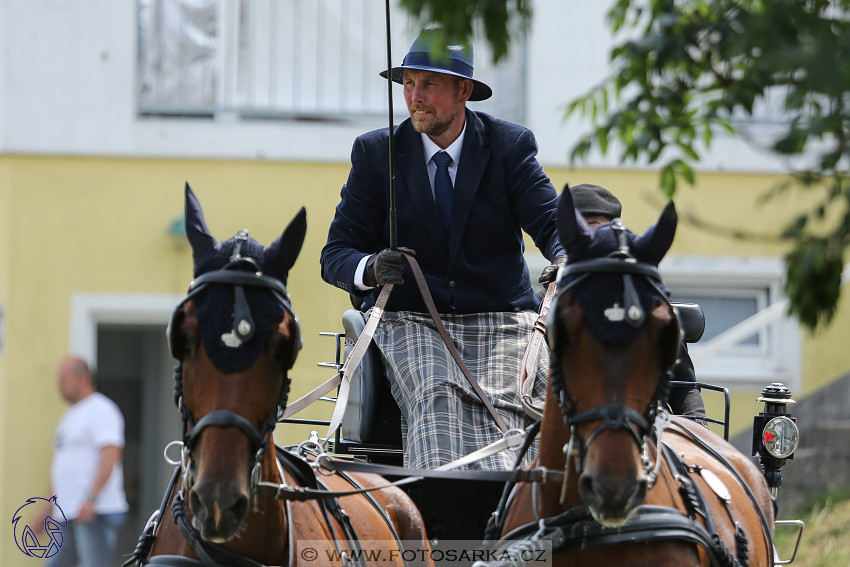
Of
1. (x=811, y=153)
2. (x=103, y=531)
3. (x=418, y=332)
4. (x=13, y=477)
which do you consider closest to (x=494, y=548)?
(x=418, y=332)

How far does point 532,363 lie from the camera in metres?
5.05

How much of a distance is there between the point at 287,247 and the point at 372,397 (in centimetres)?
132

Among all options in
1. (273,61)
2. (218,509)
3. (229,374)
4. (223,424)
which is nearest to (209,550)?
(218,509)

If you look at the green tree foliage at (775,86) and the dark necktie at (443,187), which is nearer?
the green tree foliage at (775,86)

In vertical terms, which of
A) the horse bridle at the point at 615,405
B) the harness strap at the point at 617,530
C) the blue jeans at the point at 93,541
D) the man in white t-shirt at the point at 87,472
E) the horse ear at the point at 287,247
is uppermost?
the horse ear at the point at 287,247

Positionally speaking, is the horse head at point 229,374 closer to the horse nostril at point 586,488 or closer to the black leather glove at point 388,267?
the horse nostril at point 586,488

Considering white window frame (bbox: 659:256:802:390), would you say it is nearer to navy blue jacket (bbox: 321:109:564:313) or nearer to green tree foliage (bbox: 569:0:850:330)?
navy blue jacket (bbox: 321:109:564:313)

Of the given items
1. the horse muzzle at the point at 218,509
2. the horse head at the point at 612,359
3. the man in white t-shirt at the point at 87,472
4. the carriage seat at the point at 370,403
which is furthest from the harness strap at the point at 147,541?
the man in white t-shirt at the point at 87,472

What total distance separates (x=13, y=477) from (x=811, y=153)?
770cm

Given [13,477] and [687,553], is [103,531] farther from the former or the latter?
[687,553]

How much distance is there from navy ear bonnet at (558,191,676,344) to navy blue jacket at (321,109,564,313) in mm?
1320

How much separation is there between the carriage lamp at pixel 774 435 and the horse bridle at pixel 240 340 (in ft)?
7.69

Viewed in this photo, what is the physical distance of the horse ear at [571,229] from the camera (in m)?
4.02

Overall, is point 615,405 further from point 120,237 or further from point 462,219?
point 120,237
